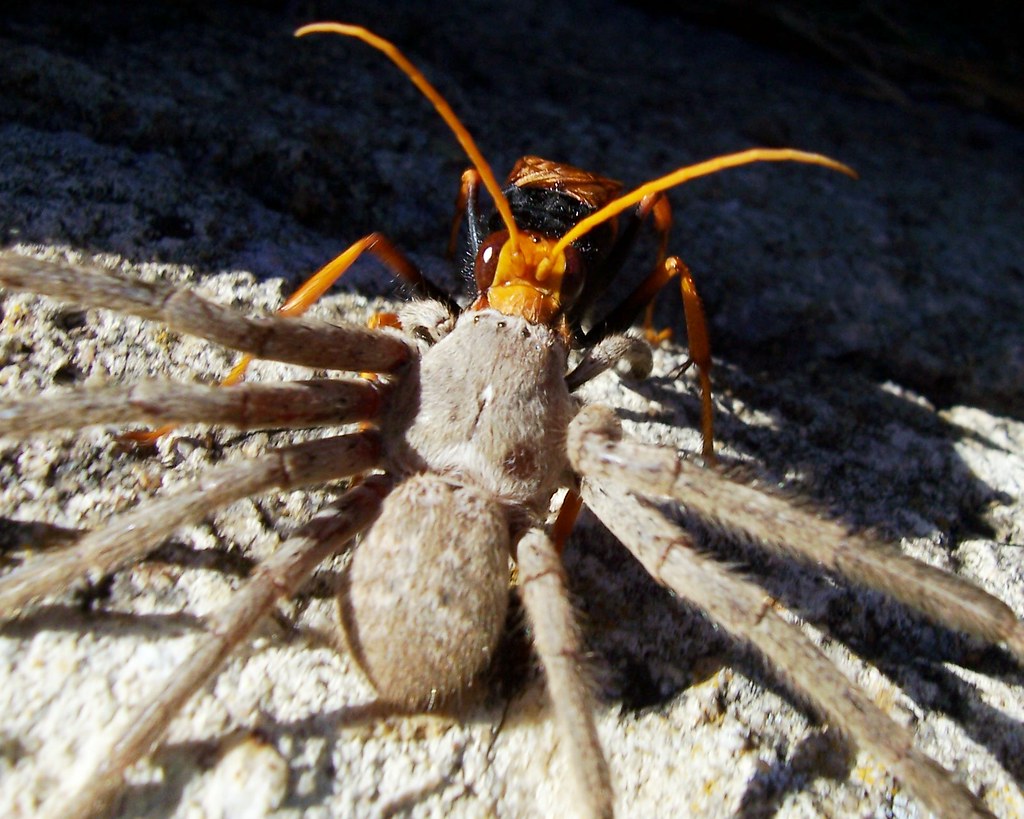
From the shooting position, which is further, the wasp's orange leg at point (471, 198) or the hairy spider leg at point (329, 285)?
the wasp's orange leg at point (471, 198)

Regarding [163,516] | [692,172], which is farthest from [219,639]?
[692,172]

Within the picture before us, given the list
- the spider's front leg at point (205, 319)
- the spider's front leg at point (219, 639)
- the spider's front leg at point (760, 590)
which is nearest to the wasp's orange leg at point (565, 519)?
the spider's front leg at point (760, 590)

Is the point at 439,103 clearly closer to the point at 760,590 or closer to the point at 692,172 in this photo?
the point at 692,172

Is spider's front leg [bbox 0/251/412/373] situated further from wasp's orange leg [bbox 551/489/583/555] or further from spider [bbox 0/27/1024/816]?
wasp's orange leg [bbox 551/489/583/555]

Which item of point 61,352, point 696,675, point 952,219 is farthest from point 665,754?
point 952,219

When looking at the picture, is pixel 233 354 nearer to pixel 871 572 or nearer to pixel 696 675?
pixel 696 675

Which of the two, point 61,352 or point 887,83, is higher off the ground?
point 887,83

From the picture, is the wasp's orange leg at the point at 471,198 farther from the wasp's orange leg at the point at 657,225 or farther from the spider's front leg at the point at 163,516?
the spider's front leg at the point at 163,516
